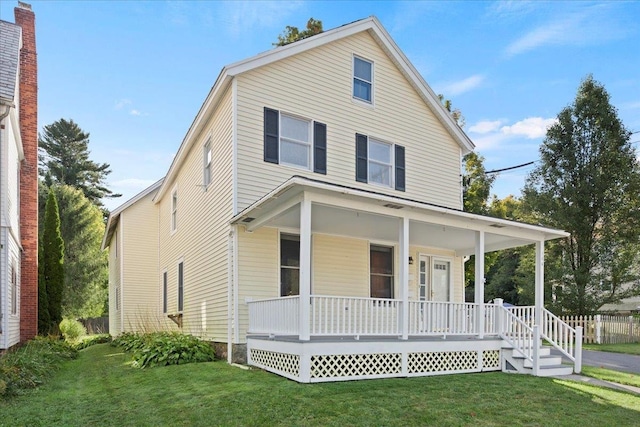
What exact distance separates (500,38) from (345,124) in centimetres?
725

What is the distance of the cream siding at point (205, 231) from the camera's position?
11.0m

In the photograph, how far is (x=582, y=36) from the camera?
1529 centimetres

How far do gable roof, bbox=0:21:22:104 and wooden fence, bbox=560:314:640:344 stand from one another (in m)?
19.7

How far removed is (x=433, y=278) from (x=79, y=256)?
2711 centimetres

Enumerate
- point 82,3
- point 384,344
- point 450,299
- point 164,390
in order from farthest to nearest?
1. point 450,299
2. point 82,3
3. point 384,344
4. point 164,390

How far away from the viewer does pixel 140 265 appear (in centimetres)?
1972

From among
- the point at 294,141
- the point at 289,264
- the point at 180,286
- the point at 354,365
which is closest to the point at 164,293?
the point at 180,286

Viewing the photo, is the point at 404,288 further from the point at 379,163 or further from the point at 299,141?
the point at 379,163

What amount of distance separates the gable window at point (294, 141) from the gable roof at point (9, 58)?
17.9 feet

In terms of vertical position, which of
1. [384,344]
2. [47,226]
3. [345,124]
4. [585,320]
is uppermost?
[345,124]

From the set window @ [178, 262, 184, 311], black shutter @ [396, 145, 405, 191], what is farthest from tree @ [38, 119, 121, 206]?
black shutter @ [396, 145, 405, 191]

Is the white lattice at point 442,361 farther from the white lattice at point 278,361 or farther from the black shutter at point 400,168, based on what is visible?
the black shutter at point 400,168

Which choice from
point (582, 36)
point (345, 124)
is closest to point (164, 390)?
point (345, 124)

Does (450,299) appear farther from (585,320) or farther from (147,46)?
(147,46)
